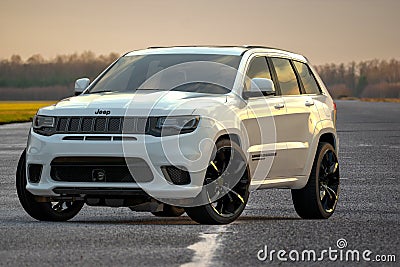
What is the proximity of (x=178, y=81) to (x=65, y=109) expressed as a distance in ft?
4.66

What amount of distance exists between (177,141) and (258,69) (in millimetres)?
2119

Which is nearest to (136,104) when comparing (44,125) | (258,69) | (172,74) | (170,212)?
(44,125)

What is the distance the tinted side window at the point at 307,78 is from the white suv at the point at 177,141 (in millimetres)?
640

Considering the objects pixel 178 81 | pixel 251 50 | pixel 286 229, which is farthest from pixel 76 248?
pixel 251 50

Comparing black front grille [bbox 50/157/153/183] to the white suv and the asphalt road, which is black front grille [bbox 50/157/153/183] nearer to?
Answer: the white suv

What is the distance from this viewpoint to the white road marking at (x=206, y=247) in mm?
8430

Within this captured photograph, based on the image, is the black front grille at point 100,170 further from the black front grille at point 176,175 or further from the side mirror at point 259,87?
the side mirror at point 259,87

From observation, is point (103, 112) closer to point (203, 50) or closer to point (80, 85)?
point (80, 85)

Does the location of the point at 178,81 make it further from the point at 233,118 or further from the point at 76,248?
the point at 76,248

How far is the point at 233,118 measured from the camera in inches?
443

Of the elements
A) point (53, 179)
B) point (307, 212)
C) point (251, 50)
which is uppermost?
point (251, 50)

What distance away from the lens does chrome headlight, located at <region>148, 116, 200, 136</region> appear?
422 inches

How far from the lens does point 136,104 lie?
10922mm

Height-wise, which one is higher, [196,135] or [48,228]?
[196,135]
